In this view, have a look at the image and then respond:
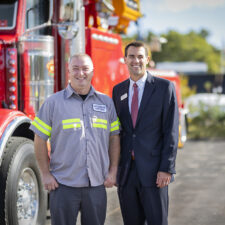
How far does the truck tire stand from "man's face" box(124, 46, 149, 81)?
1366 millimetres

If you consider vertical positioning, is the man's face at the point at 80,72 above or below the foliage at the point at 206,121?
above

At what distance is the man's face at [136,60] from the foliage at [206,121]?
1094cm

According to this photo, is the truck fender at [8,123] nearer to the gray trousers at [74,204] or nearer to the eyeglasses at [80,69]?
the gray trousers at [74,204]

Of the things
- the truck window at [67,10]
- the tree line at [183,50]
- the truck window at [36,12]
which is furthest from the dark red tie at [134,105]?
the tree line at [183,50]

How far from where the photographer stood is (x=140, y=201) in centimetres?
354

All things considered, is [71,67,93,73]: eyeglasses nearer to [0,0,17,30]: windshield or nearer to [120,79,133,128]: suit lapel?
[120,79,133,128]: suit lapel

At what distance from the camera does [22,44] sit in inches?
183

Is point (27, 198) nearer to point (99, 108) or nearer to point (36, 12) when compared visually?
point (99, 108)

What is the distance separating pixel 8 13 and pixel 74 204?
7.71 feet

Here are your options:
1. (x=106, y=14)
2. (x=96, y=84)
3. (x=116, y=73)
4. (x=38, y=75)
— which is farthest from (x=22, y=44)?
(x=106, y=14)

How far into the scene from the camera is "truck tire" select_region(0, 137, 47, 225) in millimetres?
3973

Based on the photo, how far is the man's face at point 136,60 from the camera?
3432mm

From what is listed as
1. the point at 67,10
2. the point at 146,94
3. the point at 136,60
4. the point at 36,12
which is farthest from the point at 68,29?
the point at 146,94

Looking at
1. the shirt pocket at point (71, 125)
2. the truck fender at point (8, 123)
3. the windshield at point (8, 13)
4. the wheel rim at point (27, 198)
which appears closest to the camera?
the shirt pocket at point (71, 125)
